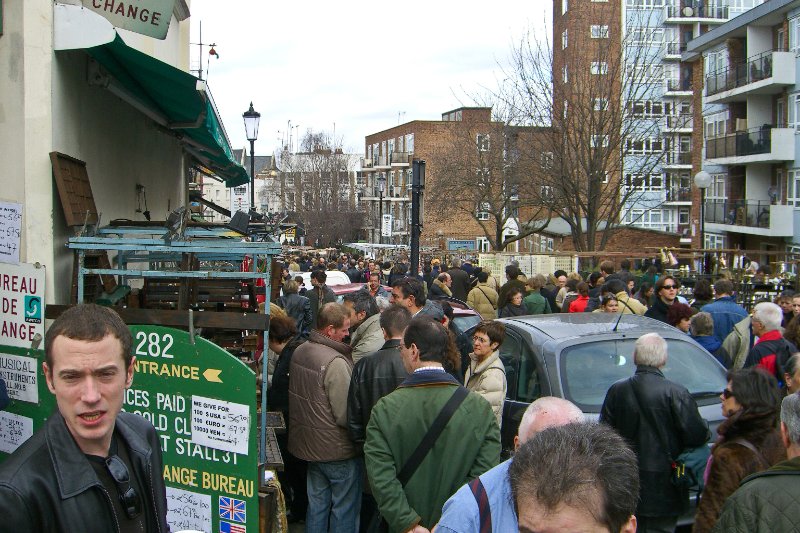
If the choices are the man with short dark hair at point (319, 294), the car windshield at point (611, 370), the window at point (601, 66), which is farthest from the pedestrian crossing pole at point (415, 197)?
the window at point (601, 66)

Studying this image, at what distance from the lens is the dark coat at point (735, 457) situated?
433 centimetres

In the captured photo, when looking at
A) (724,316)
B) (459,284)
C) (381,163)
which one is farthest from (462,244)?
(724,316)

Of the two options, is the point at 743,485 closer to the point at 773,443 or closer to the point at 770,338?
the point at 773,443

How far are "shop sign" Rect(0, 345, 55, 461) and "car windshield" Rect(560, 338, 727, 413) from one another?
3.84 meters

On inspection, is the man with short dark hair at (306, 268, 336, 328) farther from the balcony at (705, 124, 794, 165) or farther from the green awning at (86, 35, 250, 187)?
the balcony at (705, 124, 794, 165)

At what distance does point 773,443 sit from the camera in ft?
14.7

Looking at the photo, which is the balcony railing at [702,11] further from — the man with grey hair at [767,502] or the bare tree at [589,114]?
the man with grey hair at [767,502]

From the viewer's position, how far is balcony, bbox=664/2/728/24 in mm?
57594

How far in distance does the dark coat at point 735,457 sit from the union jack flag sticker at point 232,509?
242 centimetres

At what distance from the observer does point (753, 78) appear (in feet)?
111

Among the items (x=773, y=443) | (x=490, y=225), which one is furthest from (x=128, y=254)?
(x=490, y=225)

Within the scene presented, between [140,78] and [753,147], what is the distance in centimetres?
3206

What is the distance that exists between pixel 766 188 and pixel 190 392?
3581 cm

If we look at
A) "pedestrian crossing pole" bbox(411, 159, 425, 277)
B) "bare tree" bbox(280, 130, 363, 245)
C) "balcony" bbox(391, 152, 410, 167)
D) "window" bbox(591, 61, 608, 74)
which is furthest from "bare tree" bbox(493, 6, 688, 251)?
"balcony" bbox(391, 152, 410, 167)
